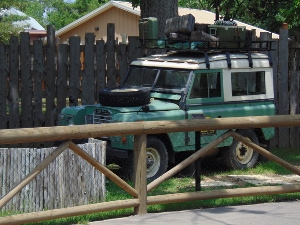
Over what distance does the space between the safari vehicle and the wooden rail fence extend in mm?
1858

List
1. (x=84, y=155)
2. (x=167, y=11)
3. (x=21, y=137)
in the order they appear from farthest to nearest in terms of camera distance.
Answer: (x=167, y=11)
(x=84, y=155)
(x=21, y=137)

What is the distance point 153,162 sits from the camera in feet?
35.7

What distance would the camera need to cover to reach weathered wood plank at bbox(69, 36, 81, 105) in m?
13.6

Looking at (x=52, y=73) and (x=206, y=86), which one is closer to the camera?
(x=206, y=86)

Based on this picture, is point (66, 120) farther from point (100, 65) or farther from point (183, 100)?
point (100, 65)

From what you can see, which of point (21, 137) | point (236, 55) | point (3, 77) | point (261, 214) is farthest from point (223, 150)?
point (21, 137)

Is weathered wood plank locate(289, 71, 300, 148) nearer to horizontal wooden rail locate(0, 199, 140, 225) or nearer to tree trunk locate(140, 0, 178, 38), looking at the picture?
tree trunk locate(140, 0, 178, 38)

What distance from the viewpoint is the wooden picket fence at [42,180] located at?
28.7ft

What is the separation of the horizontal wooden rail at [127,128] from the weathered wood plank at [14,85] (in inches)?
210

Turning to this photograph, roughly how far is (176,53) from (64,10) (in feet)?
210

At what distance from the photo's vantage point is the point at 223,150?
11945mm

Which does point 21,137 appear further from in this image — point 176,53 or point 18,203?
point 176,53

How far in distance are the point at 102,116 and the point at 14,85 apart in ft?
9.62

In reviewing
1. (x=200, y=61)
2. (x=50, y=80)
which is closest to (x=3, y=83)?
(x=50, y=80)
